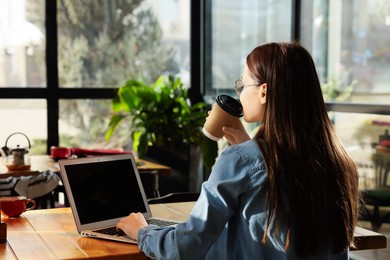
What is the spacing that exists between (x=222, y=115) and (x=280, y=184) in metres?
0.59

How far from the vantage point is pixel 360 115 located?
4.62 meters

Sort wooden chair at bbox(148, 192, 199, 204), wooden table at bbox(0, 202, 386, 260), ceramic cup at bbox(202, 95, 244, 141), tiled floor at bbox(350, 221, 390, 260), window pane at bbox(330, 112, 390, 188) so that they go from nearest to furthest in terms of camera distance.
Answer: wooden table at bbox(0, 202, 386, 260), ceramic cup at bbox(202, 95, 244, 141), wooden chair at bbox(148, 192, 199, 204), tiled floor at bbox(350, 221, 390, 260), window pane at bbox(330, 112, 390, 188)

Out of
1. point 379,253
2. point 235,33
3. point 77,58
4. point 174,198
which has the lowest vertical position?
point 379,253

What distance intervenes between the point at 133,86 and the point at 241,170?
4.54 meters

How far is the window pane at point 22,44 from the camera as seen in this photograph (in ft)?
20.5

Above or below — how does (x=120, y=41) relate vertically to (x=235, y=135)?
above

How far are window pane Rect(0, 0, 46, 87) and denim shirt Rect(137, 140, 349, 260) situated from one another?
15.5ft

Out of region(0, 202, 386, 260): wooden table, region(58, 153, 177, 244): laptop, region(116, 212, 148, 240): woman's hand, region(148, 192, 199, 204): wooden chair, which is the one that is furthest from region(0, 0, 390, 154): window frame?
region(116, 212, 148, 240): woman's hand

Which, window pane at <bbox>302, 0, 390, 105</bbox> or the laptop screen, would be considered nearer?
the laptop screen

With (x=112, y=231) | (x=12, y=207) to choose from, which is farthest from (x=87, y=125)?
(x=112, y=231)

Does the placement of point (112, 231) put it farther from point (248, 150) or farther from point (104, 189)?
point (248, 150)

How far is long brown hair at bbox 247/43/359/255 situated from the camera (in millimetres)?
1807

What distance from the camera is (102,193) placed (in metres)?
2.55

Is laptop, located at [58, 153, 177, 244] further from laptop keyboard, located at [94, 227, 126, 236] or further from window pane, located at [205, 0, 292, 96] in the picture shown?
window pane, located at [205, 0, 292, 96]
